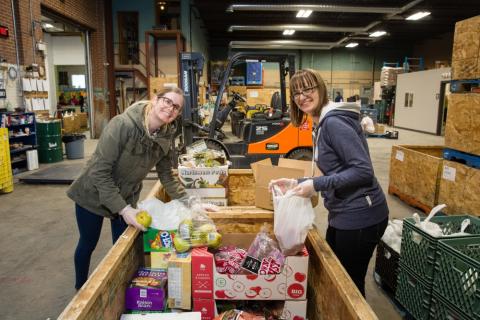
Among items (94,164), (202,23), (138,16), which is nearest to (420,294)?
(94,164)

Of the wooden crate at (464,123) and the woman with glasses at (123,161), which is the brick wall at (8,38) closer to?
the woman with glasses at (123,161)

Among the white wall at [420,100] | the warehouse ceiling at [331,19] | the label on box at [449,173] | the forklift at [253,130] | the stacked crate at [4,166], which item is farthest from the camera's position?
the white wall at [420,100]

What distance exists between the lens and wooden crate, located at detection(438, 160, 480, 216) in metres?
3.89

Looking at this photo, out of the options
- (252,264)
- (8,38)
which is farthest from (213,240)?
(8,38)

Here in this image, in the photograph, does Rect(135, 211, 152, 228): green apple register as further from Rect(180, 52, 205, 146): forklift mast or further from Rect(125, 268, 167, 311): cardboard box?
Rect(180, 52, 205, 146): forklift mast

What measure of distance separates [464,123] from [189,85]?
4886mm

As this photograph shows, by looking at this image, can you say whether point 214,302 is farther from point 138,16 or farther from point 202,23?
point 202,23

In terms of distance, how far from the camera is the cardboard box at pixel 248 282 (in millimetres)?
1765

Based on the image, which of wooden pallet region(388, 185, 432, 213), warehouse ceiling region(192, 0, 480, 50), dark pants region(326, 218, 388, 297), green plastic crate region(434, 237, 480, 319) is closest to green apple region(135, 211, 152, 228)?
dark pants region(326, 218, 388, 297)

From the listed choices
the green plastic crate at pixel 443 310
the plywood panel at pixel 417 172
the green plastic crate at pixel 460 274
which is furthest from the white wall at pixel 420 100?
the green plastic crate at pixel 443 310

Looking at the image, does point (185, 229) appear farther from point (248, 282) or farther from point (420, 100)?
point (420, 100)

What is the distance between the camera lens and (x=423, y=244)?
96.5 inches

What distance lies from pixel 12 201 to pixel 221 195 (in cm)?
431

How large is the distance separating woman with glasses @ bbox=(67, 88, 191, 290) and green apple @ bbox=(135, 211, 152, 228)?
2 cm
